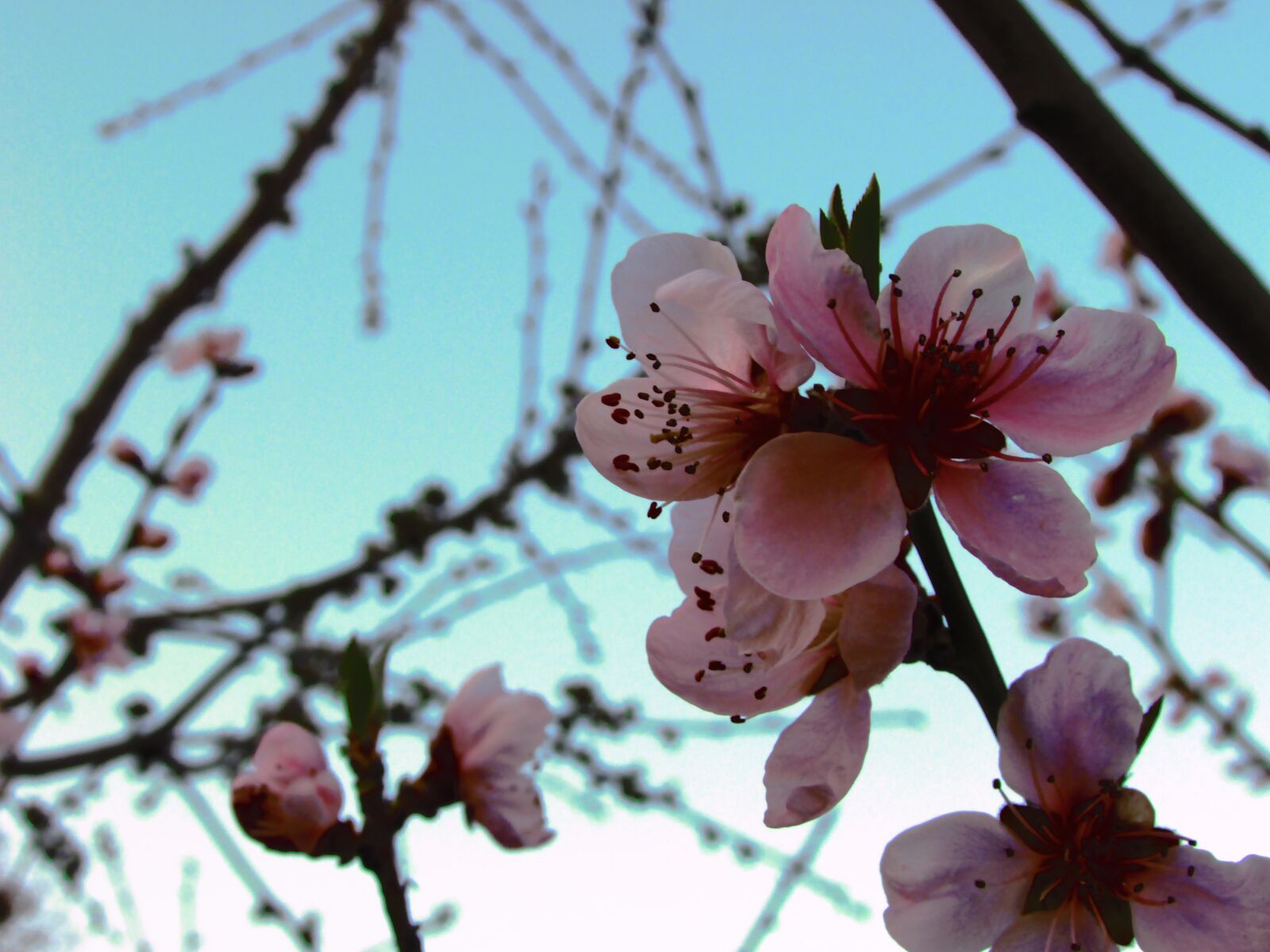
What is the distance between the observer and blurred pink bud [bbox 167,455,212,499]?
3.27 metres

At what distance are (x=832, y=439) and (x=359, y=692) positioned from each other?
67 centimetres

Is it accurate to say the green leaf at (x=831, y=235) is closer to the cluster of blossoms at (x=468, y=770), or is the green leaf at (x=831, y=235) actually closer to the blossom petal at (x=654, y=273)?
the blossom petal at (x=654, y=273)

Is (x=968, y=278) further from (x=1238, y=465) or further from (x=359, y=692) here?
(x=1238, y=465)

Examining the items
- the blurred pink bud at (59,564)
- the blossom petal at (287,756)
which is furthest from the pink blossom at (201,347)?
the blossom petal at (287,756)

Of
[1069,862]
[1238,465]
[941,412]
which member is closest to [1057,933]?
[1069,862]

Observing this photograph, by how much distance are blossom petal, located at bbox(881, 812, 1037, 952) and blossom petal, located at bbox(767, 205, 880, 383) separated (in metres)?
0.34

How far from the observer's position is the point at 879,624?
26.3 inches

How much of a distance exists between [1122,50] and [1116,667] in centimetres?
67

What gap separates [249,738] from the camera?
2.97m

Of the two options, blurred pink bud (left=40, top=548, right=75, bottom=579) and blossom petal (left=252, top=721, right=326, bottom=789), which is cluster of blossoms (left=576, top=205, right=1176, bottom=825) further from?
blurred pink bud (left=40, top=548, right=75, bottom=579)

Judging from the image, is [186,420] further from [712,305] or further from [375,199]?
[712,305]

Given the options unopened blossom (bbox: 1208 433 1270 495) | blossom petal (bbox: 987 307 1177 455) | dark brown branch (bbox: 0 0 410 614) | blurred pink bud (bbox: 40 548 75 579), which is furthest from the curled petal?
blurred pink bud (bbox: 40 548 75 579)

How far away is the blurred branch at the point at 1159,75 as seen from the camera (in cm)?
98

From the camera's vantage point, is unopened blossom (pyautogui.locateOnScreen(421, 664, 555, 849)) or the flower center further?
unopened blossom (pyautogui.locateOnScreen(421, 664, 555, 849))
